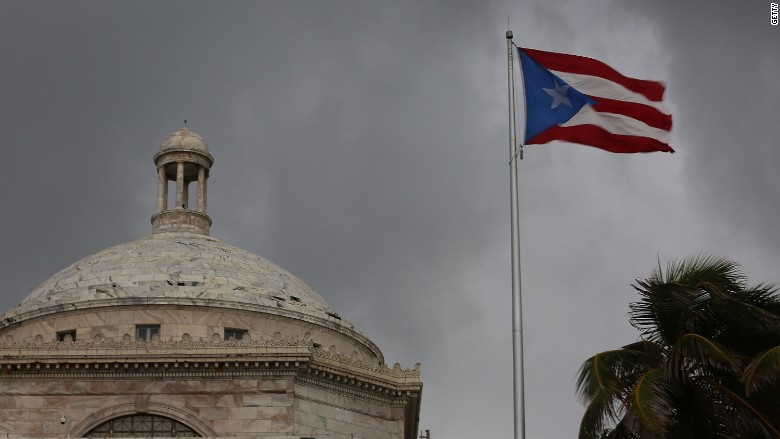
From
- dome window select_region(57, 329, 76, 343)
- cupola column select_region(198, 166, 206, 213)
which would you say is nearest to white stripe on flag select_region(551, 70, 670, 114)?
dome window select_region(57, 329, 76, 343)

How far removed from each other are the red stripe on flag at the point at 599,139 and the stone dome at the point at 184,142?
25.1 m

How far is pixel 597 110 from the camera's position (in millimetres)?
36656

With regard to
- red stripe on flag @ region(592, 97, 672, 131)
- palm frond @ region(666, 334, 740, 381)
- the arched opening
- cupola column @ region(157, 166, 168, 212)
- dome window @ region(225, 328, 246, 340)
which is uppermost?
cupola column @ region(157, 166, 168, 212)

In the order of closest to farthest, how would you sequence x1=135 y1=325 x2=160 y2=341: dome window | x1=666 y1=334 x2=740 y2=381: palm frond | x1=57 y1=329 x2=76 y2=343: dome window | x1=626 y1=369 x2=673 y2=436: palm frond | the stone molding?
x1=626 y1=369 x2=673 y2=436: palm frond
x1=666 y1=334 x2=740 y2=381: palm frond
the stone molding
x1=135 y1=325 x2=160 y2=341: dome window
x1=57 y1=329 x2=76 y2=343: dome window

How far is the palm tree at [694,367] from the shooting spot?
1278 inches

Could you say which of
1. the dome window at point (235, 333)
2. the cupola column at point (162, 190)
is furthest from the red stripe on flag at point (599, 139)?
the cupola column at point (162, 190)

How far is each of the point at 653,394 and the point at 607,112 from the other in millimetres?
7228

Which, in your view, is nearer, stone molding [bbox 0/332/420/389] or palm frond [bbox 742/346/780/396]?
palm frond [bbox 742/346/780/396]

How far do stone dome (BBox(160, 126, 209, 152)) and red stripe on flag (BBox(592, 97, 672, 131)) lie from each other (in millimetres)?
25660

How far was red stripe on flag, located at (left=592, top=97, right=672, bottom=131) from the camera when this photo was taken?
3647 centimetres

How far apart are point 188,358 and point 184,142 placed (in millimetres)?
13663

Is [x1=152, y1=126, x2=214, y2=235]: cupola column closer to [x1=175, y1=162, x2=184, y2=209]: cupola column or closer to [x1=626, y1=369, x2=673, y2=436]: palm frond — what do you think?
[x1=175, y1=162, x2=184, y2=209]: cupola column

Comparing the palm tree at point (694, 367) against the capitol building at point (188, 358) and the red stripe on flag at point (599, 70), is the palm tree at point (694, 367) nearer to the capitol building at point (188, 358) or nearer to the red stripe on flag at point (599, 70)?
the red stripe on flag at point (599, 70)

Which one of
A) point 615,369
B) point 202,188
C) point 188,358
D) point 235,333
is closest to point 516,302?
point 615,369
